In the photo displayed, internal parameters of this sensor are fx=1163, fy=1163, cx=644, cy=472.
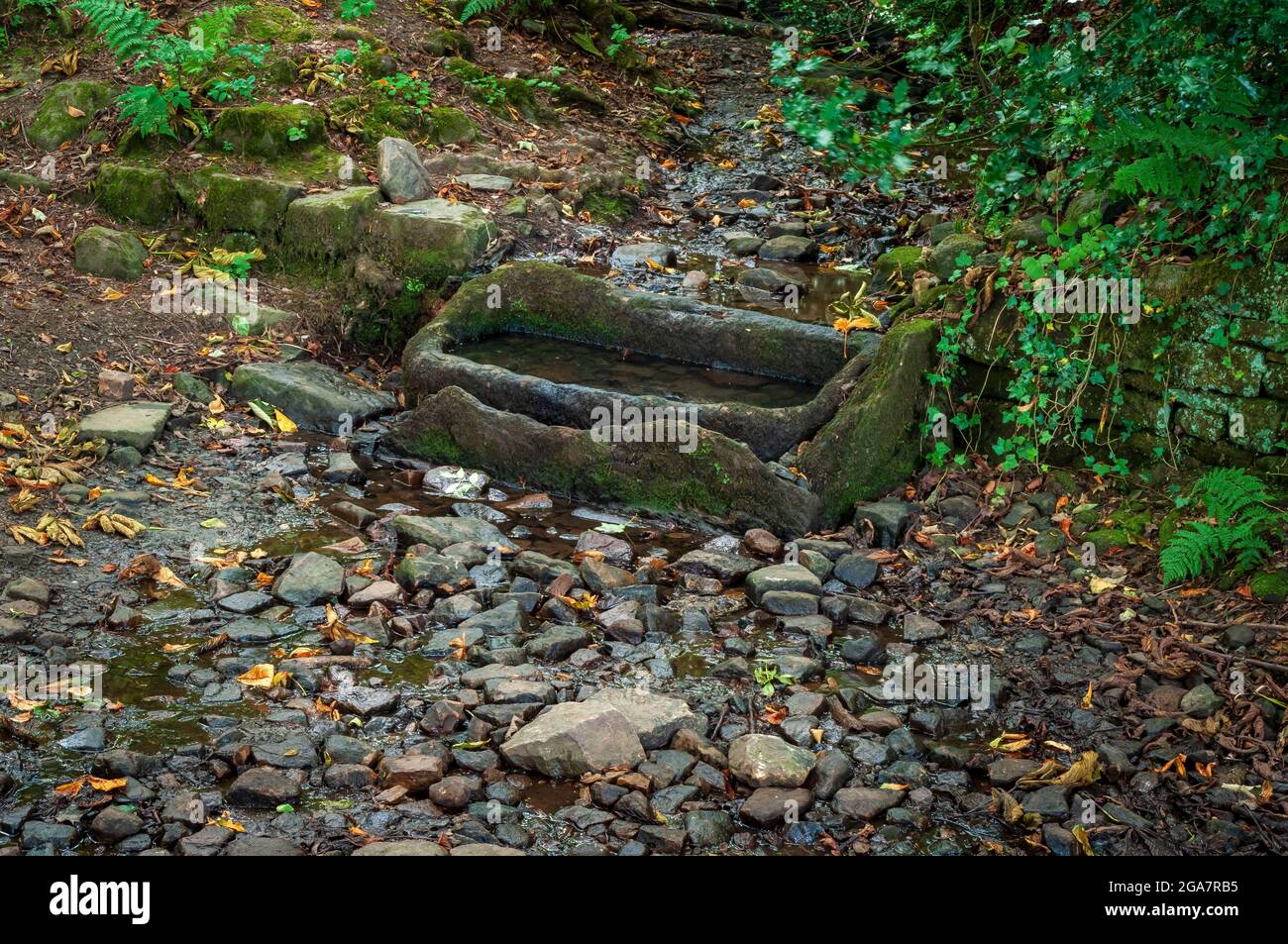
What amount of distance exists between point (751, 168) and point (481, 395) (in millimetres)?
5136

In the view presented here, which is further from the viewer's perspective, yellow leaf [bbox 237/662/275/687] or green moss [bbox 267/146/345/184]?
green moss [bbox 267/146/345/184]

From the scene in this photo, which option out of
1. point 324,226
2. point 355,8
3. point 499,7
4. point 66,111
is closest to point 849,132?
point 324,226

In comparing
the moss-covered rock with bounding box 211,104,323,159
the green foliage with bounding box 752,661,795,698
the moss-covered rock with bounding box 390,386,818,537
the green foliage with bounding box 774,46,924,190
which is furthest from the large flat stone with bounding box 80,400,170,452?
the green foliage with bounding box 774,46,924,190

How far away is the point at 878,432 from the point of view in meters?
6.02

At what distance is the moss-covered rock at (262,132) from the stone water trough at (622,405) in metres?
2.13

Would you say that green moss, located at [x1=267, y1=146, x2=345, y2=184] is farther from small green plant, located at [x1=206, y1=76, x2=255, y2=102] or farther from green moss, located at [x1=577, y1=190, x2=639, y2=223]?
green moss, located at [x1=577, y1=190, x2=639, y2=223]

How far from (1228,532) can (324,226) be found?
19.3 feet

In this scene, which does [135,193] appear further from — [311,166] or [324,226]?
[324,226]

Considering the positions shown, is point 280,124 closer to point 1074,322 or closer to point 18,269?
point 18,269

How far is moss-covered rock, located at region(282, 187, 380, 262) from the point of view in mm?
7930

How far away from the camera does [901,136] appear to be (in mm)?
4785

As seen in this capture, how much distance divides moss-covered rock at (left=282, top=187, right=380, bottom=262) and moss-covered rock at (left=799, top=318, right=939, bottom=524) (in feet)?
12.2

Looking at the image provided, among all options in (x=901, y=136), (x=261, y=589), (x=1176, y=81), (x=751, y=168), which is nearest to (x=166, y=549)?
(x=261, y=589)

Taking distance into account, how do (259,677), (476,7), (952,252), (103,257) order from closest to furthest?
(259,677) < (952,252) < (103,257) < (476,7)
